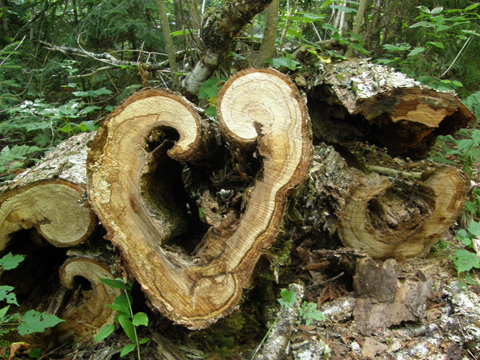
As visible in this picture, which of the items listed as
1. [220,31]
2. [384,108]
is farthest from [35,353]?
[384,108]

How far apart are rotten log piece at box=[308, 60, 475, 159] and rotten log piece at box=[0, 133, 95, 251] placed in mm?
2114

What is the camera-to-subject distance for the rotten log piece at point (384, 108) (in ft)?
7.04

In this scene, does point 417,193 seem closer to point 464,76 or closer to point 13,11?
point 464,76

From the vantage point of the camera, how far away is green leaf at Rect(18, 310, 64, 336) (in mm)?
1532

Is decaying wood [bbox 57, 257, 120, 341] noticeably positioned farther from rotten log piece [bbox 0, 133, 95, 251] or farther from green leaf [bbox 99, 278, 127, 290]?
green leaf [bbox 99, 278, 127, 290]

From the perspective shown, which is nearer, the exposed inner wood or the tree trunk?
the tree trunk

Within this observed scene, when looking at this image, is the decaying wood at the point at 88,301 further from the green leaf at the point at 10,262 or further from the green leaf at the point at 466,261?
the green leaf at the point at 466,261

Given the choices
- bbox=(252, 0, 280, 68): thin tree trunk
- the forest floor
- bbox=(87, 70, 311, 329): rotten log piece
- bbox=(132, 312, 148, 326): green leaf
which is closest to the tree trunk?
bbox=(252, 0, 280, 68): thin tree trunk

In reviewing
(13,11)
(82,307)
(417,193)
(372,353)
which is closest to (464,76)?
(417,193)

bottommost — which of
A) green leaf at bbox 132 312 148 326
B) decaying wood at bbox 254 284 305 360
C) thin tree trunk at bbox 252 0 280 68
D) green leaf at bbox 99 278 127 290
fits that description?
decaying wood at bbox 254 284 305 360

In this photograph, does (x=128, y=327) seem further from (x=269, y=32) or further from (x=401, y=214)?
(x=269, y=32)

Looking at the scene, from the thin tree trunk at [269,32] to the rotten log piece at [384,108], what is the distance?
2.16ft

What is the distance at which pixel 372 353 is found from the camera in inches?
71.1

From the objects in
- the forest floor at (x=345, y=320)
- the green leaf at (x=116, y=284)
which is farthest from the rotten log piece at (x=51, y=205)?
the forest floor at (x=345, y=320)
